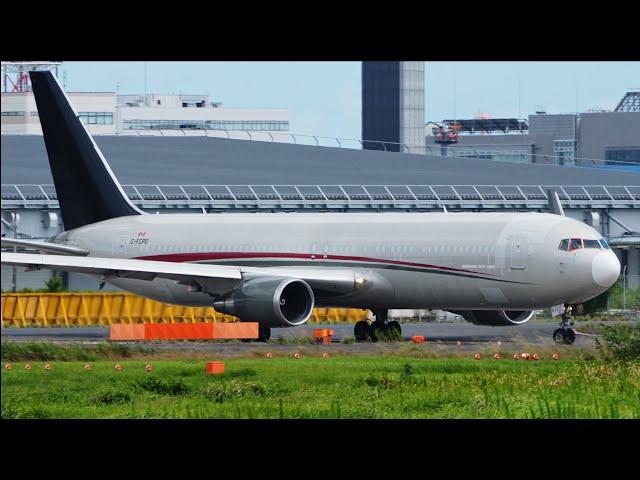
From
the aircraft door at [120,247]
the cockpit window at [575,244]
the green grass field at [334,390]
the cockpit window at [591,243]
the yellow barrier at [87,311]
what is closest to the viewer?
the green grass field at [334,390]

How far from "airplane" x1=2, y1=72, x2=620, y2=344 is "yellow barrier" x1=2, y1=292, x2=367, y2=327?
5035mm

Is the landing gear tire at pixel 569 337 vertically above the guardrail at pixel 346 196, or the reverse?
the guardrail at pixel 346 196

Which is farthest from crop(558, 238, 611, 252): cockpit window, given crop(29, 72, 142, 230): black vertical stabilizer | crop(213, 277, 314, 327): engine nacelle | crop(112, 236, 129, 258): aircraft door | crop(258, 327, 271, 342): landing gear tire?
crop(29, 72, 142, 230): black vertical stabilizer

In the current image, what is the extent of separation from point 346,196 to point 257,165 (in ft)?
26.2

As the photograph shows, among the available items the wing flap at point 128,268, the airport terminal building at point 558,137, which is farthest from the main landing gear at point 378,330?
the airport terminal building at point 558,137

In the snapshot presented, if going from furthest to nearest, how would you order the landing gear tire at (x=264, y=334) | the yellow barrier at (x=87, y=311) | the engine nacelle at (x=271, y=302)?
the yellow barrier at (x=87, y=311)
the landing gear tire at (x=264, y=334)
the engine nacelle at (x=271, y=302)

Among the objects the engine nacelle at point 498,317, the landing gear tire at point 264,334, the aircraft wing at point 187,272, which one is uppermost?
the aircraft wing at point 187,272

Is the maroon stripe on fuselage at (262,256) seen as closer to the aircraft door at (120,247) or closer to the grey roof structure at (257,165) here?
the aircraft door at (120,247)

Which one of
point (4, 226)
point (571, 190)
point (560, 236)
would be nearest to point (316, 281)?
point (560, 236)

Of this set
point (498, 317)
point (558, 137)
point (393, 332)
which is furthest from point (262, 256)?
point (558, 137)

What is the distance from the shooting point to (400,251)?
3966 centimetres

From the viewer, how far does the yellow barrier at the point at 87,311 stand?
5059cm

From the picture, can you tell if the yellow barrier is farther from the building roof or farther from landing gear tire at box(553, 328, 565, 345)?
the building roof

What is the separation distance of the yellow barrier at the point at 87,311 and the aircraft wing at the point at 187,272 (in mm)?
11040
